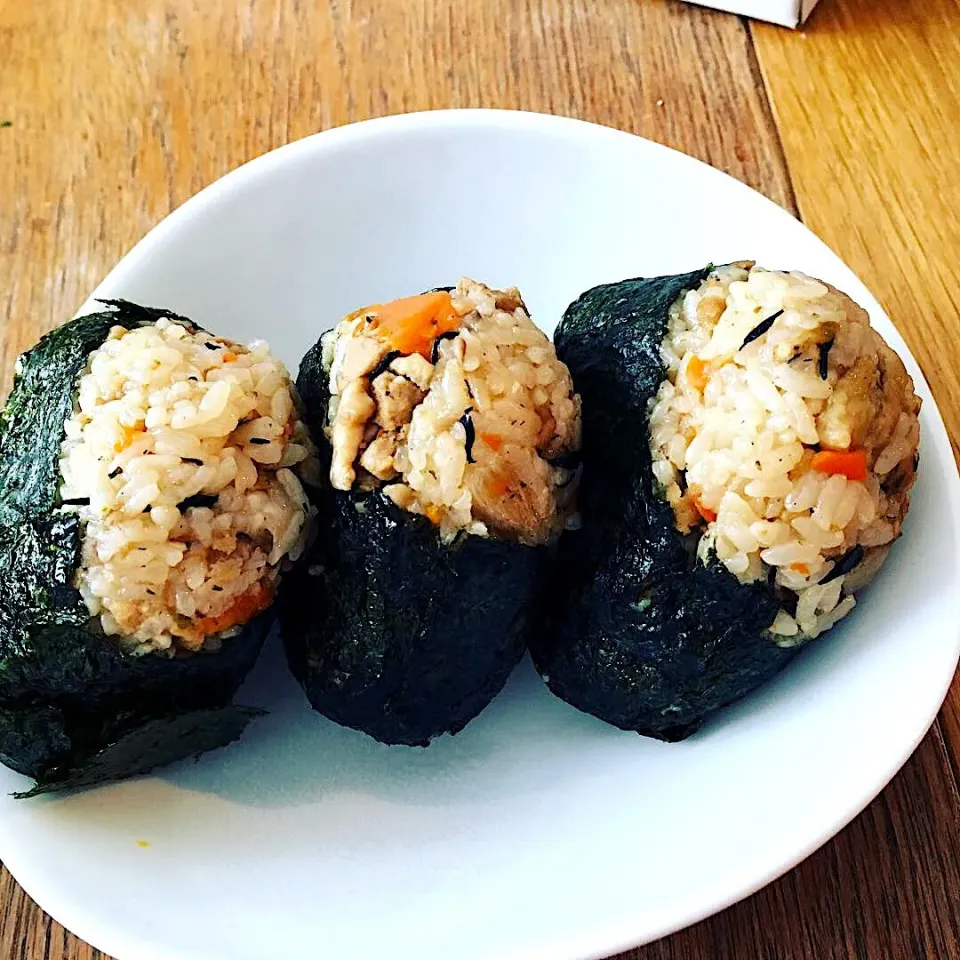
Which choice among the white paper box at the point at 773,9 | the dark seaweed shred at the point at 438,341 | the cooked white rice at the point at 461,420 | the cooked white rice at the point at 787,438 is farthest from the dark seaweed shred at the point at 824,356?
the white paper box at the point at 773,9

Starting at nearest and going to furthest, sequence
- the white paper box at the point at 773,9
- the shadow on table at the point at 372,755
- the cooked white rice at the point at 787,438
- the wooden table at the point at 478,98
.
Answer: the cooked white rice at the point at 787,438, the shadow on table at the point at 372,755, the wooden table at the point at 478,98, the white paper box at the point at 773,9

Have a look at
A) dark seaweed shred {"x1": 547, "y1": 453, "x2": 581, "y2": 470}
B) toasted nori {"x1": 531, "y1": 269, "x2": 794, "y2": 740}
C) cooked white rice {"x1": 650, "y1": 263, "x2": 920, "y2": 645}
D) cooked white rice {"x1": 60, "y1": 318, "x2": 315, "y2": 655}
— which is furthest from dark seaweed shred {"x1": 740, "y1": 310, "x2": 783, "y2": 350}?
cooked white rice {"x1": 60, "y1": 318, "x2": 315, "y2": 655}

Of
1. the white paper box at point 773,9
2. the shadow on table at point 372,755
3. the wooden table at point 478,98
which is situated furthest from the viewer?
the white paper box at point 773,9

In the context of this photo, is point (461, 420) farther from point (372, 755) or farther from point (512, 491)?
point (372, 755)

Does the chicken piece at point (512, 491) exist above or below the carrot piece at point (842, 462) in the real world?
below

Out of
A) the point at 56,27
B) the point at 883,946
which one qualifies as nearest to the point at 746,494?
the point at 883,946

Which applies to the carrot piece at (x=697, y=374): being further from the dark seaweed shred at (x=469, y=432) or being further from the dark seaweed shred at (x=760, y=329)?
the dark seaweed shred at (x=469, y=432)

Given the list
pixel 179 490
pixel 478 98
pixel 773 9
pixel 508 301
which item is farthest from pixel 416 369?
pixel 773 9

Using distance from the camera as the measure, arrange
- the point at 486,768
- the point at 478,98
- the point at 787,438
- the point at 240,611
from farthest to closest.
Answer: the point at 478,98
the point at 486,768
the point at 240,611
the point at 787,438
